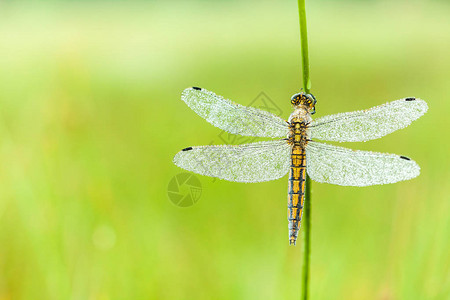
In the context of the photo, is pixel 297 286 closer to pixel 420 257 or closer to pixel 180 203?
pixel 420 257

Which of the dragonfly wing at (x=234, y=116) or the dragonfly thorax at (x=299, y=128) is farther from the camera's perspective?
the dragonfly wing at (x=234, y=116)

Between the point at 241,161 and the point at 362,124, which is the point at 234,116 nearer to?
the point at 241,161

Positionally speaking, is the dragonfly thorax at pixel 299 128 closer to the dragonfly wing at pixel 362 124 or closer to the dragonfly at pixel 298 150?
the dragonfly at pixel 298 150

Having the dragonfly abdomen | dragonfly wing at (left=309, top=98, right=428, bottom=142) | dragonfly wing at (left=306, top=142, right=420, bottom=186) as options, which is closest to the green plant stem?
the dragonfly abdomen

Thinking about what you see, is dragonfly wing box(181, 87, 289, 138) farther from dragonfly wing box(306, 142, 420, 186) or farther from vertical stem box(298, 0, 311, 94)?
vertical stem box(298, 0, 311, 94)

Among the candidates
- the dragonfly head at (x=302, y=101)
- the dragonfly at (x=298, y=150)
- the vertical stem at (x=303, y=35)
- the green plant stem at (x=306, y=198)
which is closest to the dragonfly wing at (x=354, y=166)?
the dragonfly at (x=298, y=150)

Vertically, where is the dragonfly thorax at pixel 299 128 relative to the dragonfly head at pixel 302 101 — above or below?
below

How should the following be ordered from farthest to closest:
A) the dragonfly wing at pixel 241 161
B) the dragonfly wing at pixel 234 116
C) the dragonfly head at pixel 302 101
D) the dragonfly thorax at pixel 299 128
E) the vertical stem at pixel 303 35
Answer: the dragonfly wing at pixel 234 116
the dragonfly wing at pixel 241 161
the dragonfly thorax at pixel 299 128
the dragonfly head at pixel 302 101
the vertical stem at pixel 303 35

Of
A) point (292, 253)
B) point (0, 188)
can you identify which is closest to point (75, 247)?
point (0, 188)
